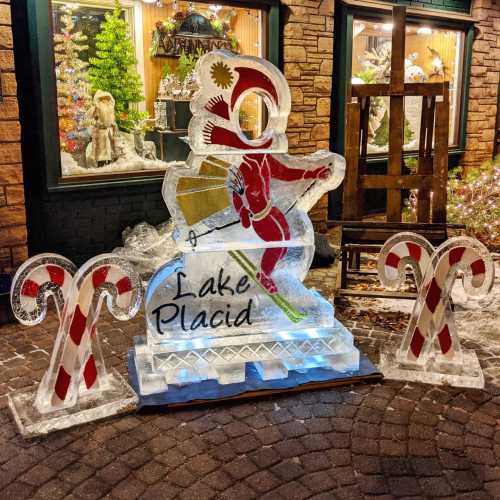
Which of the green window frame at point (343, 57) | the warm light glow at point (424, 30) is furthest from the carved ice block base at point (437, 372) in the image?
the warm light glow at point (424, 30)

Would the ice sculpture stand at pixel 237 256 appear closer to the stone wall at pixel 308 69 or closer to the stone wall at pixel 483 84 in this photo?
the stone wall at pixel 308 69

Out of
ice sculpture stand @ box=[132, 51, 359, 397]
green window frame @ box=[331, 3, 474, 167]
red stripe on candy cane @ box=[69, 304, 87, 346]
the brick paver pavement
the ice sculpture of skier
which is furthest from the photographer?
green window frame @ box=[331, 3, 474, 167]

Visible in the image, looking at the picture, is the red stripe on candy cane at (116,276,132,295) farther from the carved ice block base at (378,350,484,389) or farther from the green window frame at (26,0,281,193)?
the green window frame at (26,0,281,193)

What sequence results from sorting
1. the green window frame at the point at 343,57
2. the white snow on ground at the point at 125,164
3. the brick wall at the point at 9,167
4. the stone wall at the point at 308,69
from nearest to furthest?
the brick wall at the point at 9,167 → the white snow on ground at the point at 125,164 → the stone wall at the point at 308,69 → the green window frame at the point at 343,57

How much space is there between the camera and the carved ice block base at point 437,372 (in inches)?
166

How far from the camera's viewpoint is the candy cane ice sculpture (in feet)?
12.3

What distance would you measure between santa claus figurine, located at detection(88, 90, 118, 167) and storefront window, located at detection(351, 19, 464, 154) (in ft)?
12.0

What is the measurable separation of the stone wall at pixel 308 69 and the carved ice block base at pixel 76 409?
4912 millimetres

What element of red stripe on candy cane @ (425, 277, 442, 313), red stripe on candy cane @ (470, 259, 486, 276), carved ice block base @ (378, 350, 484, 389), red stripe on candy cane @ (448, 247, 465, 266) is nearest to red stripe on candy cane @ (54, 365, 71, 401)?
carved ice block base @ (378, 350, 484, 389)

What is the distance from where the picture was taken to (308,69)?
813cm

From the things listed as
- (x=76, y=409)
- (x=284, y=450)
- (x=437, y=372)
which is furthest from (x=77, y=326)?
(x=437, y=372)

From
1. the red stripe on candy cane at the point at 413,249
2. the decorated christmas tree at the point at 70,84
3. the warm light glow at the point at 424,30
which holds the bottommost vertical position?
the red stripe on candy cane at the point at 413,249

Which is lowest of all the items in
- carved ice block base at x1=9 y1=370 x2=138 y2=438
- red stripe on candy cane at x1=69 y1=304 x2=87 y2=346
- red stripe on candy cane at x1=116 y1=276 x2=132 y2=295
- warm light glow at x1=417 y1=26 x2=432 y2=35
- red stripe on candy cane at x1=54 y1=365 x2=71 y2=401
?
carved ice block base at x1=9 y1=370 x2=138 y2=438

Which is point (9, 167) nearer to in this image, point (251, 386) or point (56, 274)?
point (56, 274)
